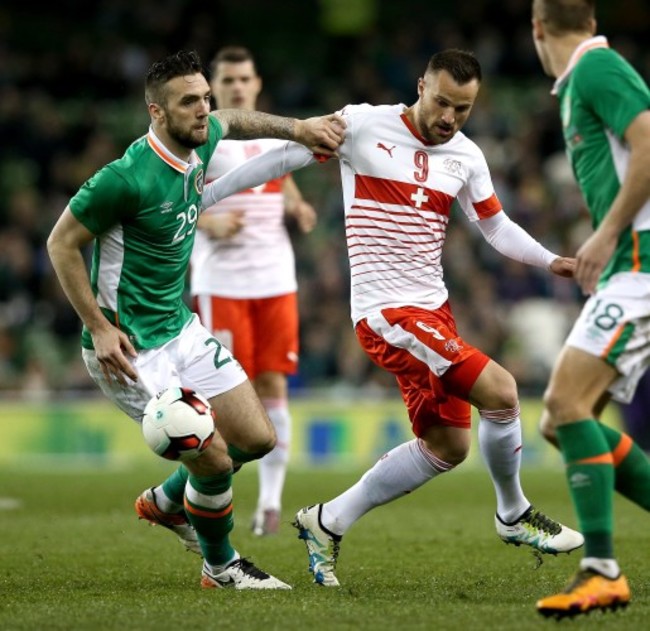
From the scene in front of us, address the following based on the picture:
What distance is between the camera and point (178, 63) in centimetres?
684

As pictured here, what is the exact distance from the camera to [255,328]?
9719 mm

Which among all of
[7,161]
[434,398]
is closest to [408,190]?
[434,398]

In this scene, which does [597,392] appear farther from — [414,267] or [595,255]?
[414,267]

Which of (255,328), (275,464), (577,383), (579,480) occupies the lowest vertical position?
(275,464)

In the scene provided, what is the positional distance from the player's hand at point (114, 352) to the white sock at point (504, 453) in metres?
1.70

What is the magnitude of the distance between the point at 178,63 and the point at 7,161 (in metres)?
13.0

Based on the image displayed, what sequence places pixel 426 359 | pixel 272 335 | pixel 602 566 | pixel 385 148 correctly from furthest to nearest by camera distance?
pixel 272 335
pixel 385 148
pixel 426 359
pixel 602 566

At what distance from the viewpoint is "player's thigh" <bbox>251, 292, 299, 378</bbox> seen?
→ 967 centimetres

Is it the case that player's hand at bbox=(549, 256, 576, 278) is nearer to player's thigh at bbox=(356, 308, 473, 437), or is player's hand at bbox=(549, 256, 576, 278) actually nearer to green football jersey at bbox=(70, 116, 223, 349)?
player's thigh at bbox=(356, 308, 473, 437)

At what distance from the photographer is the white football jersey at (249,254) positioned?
31.5 ft

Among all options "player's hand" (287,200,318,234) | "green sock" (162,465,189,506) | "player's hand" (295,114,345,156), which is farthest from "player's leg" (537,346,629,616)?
"player's hand" (287,200,318,234)

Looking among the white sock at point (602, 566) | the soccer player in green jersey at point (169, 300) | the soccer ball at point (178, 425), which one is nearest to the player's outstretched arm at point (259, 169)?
the soccer player in green jersey at point (169, 300)

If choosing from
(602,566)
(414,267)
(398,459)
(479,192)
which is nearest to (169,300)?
(414,267)

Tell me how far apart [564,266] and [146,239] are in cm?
200
